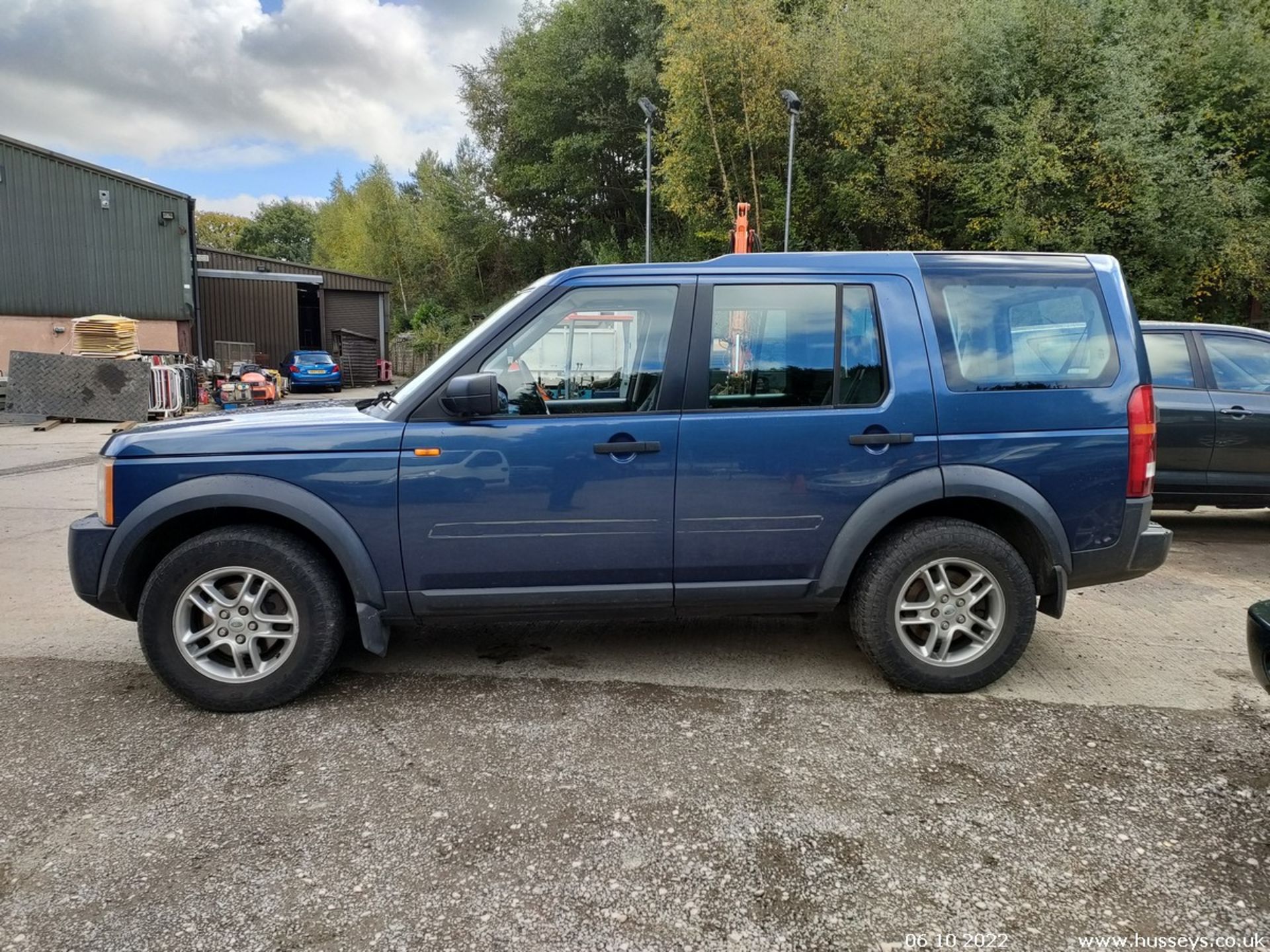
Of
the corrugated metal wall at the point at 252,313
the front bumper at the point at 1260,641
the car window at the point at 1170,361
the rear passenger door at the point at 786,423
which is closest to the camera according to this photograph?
the front bumper at the point at 1260,641

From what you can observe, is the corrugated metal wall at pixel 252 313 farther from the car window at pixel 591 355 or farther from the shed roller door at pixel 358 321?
the car window at pixel 591 355

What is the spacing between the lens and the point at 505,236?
37.0m

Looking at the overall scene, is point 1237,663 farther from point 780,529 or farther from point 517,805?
point 517,805

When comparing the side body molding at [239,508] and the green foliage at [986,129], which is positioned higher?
the green foliage at [986,129]

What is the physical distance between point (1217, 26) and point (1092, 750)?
73.8ft

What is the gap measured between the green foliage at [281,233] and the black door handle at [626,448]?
271 feet

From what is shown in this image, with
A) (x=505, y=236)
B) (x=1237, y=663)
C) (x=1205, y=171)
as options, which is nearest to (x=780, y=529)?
(x=1237, y=663)

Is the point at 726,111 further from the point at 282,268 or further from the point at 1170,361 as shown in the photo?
the point at 282,268

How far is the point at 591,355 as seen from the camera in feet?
11.4

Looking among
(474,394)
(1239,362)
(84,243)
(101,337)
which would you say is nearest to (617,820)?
(474,394)

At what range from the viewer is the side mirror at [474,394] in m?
3.21

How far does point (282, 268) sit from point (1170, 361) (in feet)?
101

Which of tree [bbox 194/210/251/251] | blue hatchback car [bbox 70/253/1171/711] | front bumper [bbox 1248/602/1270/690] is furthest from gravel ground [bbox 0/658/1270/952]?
tree [bbox 194/210/251/251]

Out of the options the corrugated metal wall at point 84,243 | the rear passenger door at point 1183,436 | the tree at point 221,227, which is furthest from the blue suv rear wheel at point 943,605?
the tree at point 221,227
